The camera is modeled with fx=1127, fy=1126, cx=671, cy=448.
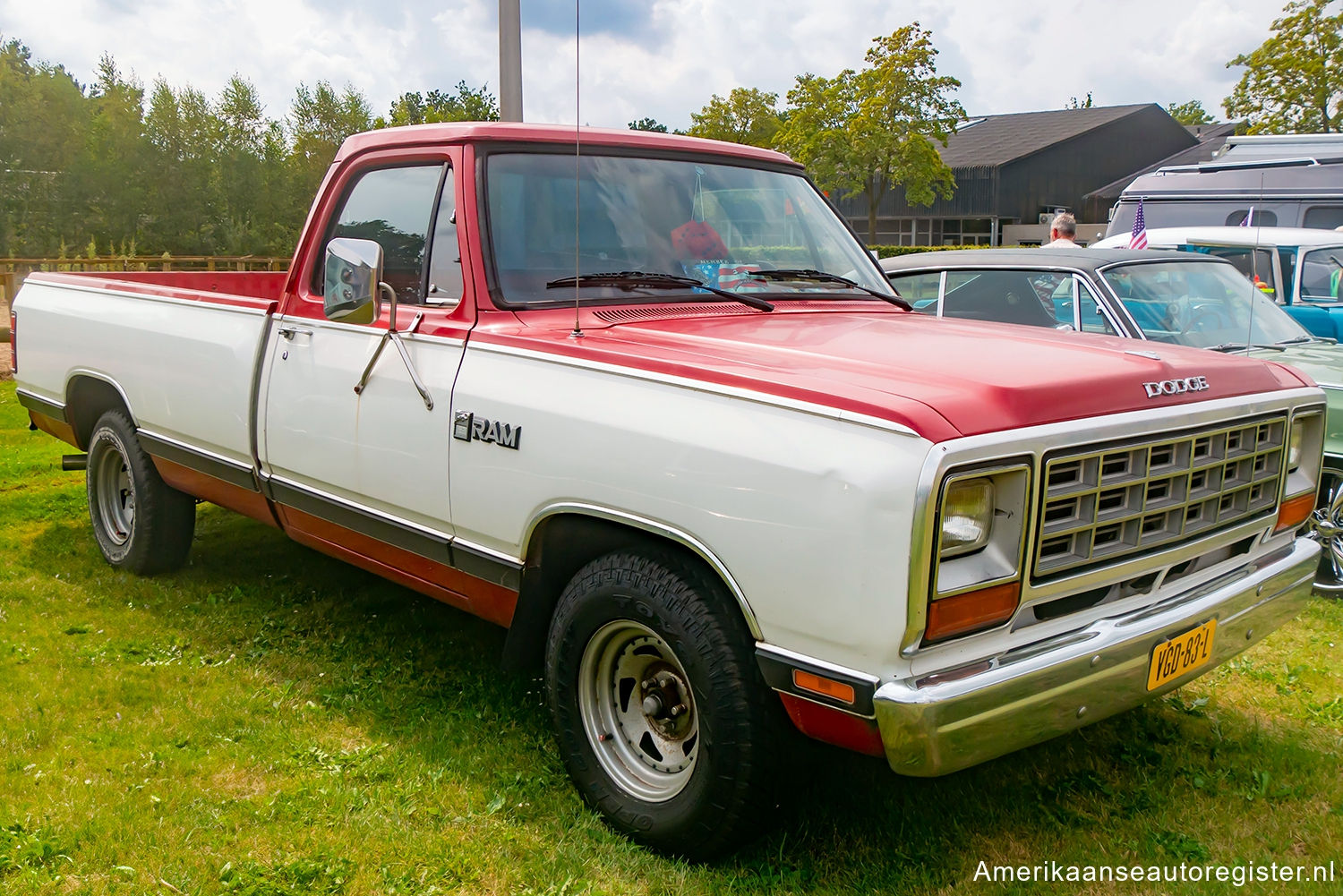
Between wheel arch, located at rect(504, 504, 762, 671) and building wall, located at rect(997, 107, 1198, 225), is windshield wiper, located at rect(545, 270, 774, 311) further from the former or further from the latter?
building wall, located at rect(997, 107, 1198, 225)

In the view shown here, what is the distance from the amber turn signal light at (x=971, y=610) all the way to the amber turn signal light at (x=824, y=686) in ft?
0.72

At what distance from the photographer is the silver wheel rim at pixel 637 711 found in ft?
10.2

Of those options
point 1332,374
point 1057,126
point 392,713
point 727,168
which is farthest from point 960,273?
point 1057,126

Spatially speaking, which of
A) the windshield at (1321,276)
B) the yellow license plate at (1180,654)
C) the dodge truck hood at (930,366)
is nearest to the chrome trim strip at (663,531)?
the dodge truck hood at (930,366)

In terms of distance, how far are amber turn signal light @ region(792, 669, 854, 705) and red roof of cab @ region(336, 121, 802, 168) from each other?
2.19m

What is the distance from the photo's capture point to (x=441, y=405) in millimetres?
3537

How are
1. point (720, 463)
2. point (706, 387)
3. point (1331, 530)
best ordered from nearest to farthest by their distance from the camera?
point (720, 463)
point (706, 387)
point (1331, 530)

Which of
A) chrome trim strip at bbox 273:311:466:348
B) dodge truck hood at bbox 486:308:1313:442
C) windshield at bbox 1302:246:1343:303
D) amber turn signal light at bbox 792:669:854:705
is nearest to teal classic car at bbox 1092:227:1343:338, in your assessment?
windshield at bbox 1302:246:1343:303

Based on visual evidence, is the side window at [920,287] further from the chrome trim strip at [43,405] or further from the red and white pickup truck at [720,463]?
the chrome trim strip at [43,405]

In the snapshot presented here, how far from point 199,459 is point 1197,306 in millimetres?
5493

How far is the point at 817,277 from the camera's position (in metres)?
4.29

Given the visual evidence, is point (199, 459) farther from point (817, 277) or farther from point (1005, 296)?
point (1005, 296)

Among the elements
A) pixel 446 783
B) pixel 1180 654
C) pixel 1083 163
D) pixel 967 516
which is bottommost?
pixel 446 783

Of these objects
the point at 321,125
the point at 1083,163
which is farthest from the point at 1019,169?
the point at 321,125
